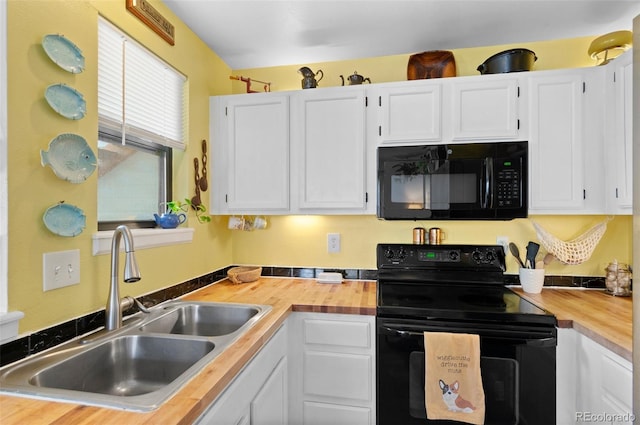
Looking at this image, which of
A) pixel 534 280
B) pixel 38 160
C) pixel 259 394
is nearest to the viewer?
pixel 38 160

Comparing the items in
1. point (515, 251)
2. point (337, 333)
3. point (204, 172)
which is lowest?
point (337, 333)

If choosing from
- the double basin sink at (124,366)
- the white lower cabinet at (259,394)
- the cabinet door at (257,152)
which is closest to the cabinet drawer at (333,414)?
the white lower cabinet at (259,394)

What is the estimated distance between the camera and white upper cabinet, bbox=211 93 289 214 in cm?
212

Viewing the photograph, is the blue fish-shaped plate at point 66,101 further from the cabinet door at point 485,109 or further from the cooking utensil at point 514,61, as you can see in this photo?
the cooking utensil at point 514,61

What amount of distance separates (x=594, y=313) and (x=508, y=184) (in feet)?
2.43

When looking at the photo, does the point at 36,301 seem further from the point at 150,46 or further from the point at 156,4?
the point at 156,4

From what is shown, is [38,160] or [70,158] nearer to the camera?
[38,160]

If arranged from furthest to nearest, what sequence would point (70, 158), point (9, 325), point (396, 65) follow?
point (396, 65) → point (70, 158) → point (9, 325)

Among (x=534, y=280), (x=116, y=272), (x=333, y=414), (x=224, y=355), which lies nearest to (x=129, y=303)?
(x=116, y=272)

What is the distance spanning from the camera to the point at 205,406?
2.85 ft

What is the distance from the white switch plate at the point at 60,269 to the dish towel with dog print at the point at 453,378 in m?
1.49

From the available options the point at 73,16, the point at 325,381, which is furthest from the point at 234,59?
the point at 325,381

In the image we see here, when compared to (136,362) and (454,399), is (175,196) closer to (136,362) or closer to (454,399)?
(136,362)

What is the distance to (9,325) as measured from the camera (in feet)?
3.24
